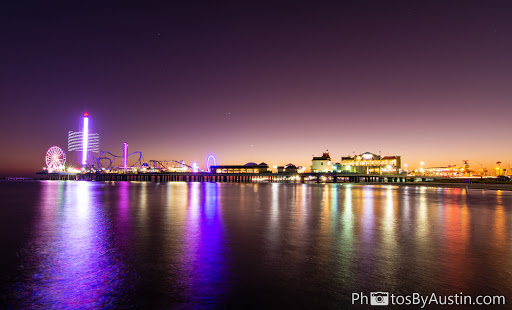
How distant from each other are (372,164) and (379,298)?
18698cm

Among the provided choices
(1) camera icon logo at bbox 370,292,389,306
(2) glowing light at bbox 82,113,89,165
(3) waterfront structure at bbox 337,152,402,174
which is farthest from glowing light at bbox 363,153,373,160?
(1) camera icon logo at bbox 370,292,389,306

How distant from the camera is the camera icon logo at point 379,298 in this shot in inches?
305

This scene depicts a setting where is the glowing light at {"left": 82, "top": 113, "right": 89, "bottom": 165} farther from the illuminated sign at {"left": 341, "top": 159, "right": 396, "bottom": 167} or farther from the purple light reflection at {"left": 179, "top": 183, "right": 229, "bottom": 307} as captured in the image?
the purple light reflection at {"left": 179, "top": 183, "right": 229, "bottom": 307}

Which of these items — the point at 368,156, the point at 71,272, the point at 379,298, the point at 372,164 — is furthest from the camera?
the point at 368,156

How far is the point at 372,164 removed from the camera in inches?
7195

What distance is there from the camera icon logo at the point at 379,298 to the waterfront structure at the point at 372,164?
169 m

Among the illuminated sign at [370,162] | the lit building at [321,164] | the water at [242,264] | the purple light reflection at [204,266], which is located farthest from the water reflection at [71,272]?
the illuminated sign at [370,162]

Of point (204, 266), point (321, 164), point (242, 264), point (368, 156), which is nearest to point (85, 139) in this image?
point (321, 164)

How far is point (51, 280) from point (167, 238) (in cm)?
680

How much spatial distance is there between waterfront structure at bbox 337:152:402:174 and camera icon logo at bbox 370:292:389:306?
169 metres

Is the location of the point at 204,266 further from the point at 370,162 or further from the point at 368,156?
the point at 368,156

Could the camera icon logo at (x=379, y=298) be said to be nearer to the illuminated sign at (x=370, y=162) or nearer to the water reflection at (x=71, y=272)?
the water reflection at (x=71, y=272)

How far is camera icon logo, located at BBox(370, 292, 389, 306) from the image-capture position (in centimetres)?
774

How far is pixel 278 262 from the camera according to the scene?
1159 centimetres
